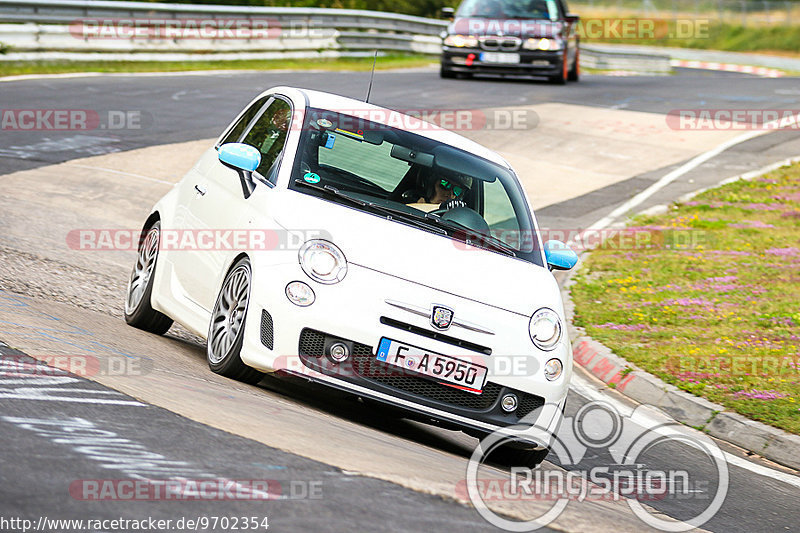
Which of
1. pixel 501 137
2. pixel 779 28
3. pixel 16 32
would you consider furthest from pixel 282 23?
pixel 779 28

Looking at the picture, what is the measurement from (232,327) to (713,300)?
6.13m

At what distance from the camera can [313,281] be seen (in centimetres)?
579

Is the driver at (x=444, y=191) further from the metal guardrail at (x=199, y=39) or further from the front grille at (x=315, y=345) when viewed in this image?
the metal guardrail at (x=199, y=39)

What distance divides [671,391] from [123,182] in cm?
741

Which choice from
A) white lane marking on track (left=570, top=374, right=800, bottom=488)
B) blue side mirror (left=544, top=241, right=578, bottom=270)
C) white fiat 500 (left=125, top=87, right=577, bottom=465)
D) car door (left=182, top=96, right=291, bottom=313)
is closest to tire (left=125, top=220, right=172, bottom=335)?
white fiat 500 (left=125, top=87, right=577, bottom=465)

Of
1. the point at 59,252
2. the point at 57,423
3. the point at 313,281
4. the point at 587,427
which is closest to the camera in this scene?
the point at 57,423

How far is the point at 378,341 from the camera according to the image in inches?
224

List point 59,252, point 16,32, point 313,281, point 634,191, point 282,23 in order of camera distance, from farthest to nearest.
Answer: point 282,23
point 16,32
point 634,191
point 59,252
point 313,281

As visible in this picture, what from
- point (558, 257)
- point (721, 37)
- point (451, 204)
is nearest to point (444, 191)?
point (451, 204)

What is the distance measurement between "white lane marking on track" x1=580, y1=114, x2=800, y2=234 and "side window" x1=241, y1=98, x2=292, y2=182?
24.9 ft

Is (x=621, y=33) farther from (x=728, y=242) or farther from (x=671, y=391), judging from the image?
(x=671, y=391)

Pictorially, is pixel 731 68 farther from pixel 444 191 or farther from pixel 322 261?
pixel 322 261

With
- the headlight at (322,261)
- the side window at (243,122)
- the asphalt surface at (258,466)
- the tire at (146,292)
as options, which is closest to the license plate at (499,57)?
the asphalt surface at (258,466)

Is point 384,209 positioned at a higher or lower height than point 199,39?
higher
